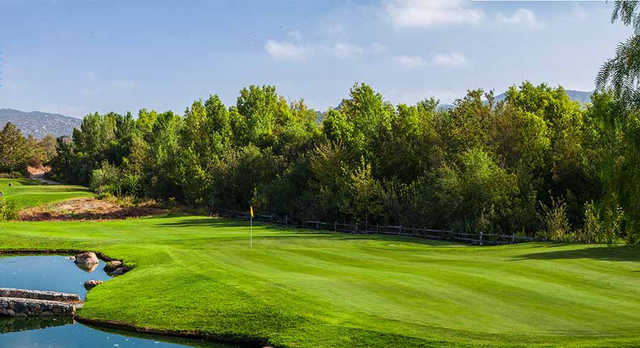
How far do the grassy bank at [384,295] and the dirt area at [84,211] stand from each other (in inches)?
1409

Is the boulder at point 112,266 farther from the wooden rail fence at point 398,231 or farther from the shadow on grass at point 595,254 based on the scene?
the wooden rail fence at point 398,231

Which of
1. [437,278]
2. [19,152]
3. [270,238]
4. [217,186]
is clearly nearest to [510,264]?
[437,278]

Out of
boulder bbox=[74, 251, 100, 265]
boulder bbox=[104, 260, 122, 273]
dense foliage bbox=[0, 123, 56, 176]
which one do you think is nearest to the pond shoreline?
boulder bbox=[104, 260, 122, 273]

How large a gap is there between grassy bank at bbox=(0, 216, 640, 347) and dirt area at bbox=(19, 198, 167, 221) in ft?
117

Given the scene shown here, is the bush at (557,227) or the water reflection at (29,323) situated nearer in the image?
the water reflection at (29,323)

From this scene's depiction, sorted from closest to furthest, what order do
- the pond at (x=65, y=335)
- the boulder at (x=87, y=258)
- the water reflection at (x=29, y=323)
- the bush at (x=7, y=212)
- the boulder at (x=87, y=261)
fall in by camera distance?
the pond at (x=65, y=335) < the water reflection at (x=29, y=323) < the boulder at (x=87, y=261) < the boulder at (x=87, y=258) < the bush at (x=7, y=212)

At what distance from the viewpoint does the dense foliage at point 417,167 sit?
44.5m

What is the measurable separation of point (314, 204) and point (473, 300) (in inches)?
1592

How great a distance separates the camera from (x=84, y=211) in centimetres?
7125

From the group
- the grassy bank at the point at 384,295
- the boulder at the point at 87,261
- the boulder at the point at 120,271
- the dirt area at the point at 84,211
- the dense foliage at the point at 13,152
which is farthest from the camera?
the dense foliage at the point at 13,152

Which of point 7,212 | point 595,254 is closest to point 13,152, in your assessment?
point 7,212

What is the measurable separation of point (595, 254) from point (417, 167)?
2596 centimetres

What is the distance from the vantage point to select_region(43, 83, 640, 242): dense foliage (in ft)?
146

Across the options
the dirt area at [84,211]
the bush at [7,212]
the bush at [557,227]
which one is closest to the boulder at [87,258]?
the bush at [7,212]
